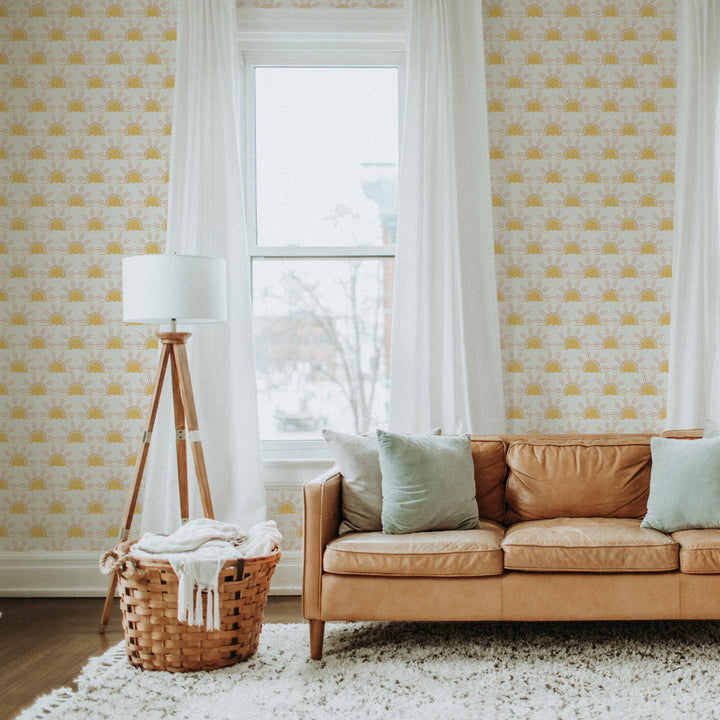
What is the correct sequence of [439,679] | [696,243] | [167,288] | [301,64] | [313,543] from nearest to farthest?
[439,679] < [313,543] < [167,288] < [696,243] < [301,64]

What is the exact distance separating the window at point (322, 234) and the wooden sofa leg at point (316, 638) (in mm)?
1407

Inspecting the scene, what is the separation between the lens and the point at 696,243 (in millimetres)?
3789

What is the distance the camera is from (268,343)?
405 cm

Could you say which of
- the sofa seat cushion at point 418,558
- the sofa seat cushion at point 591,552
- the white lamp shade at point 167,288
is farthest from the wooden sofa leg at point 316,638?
the white lamp shade at point 167,288

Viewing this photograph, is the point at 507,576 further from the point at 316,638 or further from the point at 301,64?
the point at 301,64

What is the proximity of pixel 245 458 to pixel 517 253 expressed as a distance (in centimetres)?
179

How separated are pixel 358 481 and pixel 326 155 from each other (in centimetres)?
193

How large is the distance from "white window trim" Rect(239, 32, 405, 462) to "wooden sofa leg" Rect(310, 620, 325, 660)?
4.15 feet

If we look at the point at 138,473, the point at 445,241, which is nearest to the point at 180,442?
the point at 138,473

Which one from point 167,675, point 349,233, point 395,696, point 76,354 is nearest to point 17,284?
point 76,354

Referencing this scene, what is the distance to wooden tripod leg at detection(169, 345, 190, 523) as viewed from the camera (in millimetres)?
3244

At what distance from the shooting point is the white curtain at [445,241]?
377 cm


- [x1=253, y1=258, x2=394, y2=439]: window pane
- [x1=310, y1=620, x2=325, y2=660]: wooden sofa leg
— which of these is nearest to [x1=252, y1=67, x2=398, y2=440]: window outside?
[x1=253, y1=258, x2=394, y2=439]: window pane

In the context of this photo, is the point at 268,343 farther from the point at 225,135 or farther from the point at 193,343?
the point at 225,135
